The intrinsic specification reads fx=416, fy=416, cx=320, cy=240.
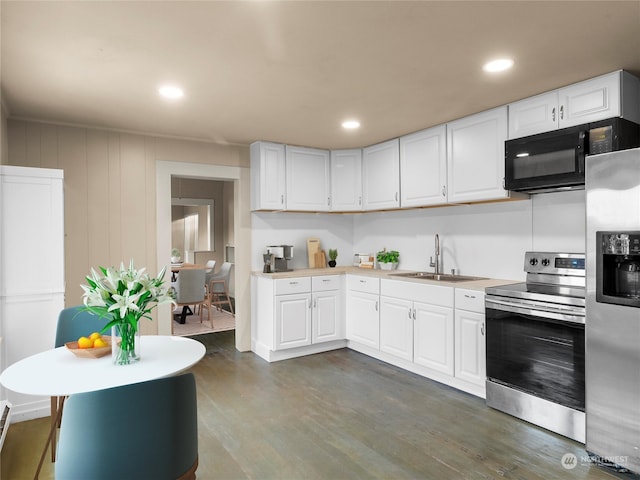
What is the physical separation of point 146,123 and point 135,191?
716 mm

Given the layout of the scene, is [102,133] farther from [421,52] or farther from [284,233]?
[421,52]

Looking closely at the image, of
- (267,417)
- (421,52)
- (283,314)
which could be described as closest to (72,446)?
(267,417)

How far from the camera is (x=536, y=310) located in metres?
2.81

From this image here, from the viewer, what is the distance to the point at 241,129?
13.2 ft

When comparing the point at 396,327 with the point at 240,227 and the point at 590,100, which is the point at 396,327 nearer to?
the point at 240,227

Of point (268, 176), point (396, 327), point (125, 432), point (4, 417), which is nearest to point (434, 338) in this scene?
point (396, 327)

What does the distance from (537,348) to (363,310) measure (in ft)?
6.39

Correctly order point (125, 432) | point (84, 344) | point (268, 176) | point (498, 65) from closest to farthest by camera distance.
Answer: point (125, 432), point (84, 344), point (498, 65), point (268, 176)

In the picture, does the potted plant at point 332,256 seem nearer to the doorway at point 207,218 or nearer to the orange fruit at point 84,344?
the orange fruit at point 84,344

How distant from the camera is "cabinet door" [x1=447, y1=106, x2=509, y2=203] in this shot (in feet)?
11.0

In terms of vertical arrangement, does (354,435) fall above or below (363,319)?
below

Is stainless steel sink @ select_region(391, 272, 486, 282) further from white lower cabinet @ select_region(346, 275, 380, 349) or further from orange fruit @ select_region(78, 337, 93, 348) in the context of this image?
orange fruit @ select_region(78, 337, 93, 348)

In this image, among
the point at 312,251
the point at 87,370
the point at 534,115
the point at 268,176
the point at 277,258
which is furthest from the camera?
the point at 312,251

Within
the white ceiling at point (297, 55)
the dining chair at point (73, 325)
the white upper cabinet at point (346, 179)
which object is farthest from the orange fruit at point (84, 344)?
the white upper cabinet at point (346, 179)
